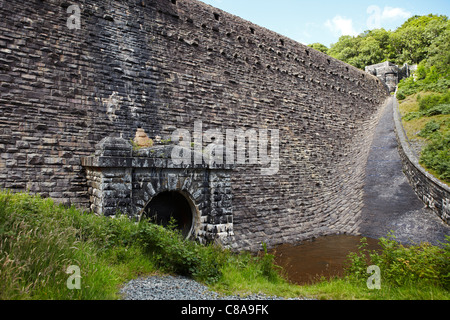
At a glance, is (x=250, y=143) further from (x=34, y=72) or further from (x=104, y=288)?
(x=104, y=288)

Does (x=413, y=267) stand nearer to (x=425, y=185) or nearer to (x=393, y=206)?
(x=425, y=185)

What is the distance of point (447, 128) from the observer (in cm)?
1591

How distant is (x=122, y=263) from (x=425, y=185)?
12842mm

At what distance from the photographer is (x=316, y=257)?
389 inches

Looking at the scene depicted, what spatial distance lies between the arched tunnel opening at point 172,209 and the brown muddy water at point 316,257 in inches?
102

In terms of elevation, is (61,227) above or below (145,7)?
below

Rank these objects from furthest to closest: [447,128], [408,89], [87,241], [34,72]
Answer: [408,89] → [447,128] → [34,72] → [87,241]

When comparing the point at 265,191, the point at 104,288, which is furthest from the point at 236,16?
the point at 104,288

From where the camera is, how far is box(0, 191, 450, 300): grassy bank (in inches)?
146

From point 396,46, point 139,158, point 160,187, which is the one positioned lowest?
point 160,187

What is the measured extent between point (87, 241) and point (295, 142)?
37.1ft

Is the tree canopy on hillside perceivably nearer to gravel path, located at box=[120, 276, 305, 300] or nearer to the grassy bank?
the grassy bank

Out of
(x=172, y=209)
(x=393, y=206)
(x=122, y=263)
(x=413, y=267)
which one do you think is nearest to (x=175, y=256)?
(x=122, y=263)

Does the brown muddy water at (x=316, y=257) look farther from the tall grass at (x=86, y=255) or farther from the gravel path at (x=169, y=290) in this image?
the gravel path at (x=169, y=290)
